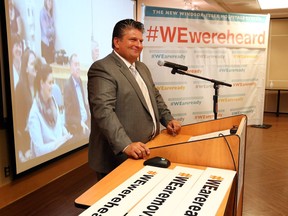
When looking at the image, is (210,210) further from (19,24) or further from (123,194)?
(19,24)

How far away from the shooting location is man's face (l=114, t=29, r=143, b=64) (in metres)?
1.76

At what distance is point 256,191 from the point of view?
310cm

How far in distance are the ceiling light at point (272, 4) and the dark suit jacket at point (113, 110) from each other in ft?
17.2

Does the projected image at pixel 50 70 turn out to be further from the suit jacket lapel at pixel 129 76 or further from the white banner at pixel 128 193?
the white banner at pixel 128 193

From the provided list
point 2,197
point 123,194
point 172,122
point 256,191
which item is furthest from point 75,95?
point 123,194

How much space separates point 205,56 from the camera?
12.5 feet

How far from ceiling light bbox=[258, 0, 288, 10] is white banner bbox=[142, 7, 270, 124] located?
2372 millimetres

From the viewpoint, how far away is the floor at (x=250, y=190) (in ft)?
8.73

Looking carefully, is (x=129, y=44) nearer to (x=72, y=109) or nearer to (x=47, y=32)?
(x=47, y=32)

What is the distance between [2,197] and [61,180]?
0.75 m

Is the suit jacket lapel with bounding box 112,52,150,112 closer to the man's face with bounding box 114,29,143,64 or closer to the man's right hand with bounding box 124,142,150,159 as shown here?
the man's face with bounding box 114,29,143,64

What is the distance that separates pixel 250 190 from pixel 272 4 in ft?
15.6

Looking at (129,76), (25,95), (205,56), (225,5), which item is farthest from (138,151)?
(225,5)

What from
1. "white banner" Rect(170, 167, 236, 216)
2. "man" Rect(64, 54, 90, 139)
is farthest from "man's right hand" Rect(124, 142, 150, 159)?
"man" Rect(64, 54, 90, 139)
